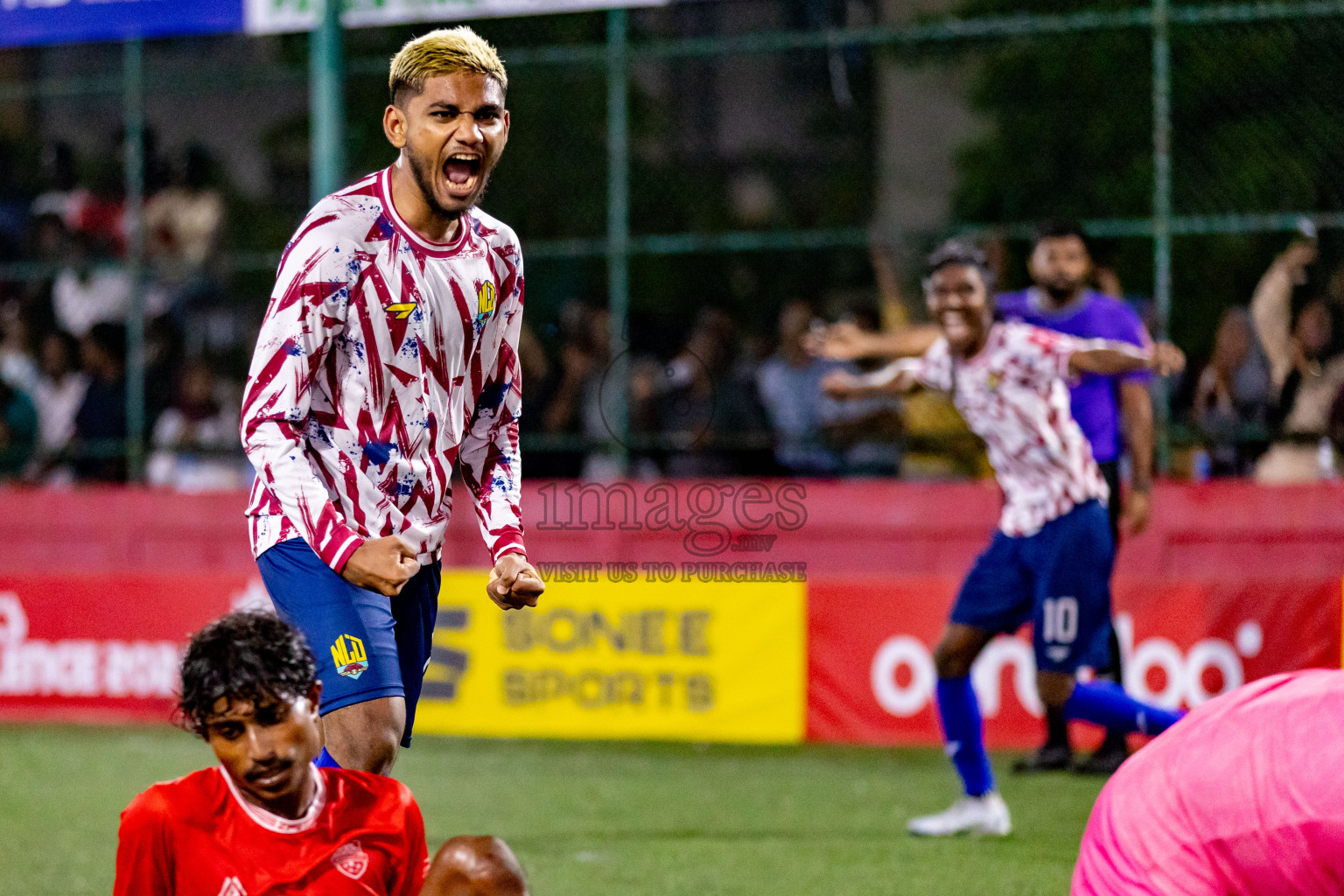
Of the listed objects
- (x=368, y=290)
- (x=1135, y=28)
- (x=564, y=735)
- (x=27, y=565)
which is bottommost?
(x=564, y=735)

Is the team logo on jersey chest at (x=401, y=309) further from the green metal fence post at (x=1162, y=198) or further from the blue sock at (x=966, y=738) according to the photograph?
the green metal fence post at (x=1162, y=198)

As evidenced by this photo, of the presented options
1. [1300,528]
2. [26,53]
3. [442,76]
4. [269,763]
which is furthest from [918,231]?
[26,53]

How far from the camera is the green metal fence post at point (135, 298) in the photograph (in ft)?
38.3

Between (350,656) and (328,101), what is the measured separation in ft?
23.6

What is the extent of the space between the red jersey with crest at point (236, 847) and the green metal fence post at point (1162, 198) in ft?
24.1

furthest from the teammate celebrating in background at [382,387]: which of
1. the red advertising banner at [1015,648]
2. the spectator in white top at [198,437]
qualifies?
the spectator in white top at [198,437]

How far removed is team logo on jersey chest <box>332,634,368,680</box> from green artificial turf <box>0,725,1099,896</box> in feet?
7.37

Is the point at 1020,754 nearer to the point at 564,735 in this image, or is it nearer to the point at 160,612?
the point at 564,735

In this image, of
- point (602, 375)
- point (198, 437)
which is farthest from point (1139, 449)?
point (198, 437)

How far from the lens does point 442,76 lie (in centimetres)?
394

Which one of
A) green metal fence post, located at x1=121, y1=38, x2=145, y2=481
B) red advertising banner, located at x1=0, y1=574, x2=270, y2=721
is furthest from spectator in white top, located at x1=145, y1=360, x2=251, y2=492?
red advertising banner, located at x1=0, y1=574, x2=270, y2=721

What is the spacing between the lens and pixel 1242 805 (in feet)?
8.55

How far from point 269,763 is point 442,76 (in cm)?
161

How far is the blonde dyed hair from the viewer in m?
3.95
